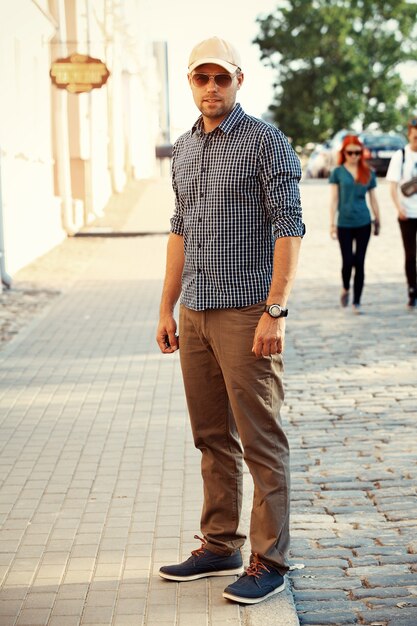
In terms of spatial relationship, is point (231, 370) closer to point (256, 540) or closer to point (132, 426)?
point (256, 540)

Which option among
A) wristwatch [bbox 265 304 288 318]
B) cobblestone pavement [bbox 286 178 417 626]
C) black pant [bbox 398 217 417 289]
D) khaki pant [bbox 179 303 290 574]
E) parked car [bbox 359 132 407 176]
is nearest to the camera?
wristwatch [bbox 265 304 288 318]

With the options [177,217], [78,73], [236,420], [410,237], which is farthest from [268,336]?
[78,73]

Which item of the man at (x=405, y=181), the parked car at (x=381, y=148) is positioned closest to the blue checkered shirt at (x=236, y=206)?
the man at (x=405, y=181)

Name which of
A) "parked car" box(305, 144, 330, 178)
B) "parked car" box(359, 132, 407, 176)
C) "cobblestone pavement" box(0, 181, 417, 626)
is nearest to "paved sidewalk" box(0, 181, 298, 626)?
"cobblestone pavement" box(0, 181, 417, 626)

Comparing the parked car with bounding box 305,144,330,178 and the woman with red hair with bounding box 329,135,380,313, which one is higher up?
the woman with red hair with bounding box 329,135,380,313

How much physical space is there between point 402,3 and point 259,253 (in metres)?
65.0

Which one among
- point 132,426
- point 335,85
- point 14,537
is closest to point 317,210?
point 132,426

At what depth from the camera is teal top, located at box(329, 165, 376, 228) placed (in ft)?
40.4

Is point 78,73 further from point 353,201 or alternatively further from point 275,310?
point 275,310

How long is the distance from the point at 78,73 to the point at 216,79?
55.3ft

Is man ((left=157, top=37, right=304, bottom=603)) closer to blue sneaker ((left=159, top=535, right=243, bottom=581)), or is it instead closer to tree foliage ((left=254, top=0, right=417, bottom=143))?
blue sneaker ((left=159, top=535, right=243, bottom=581))

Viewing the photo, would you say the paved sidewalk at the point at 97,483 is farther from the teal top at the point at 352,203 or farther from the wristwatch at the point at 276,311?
the teal top at the point at 352,203

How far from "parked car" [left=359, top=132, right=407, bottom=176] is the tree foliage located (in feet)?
77.3

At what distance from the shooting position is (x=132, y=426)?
25.5 ft
